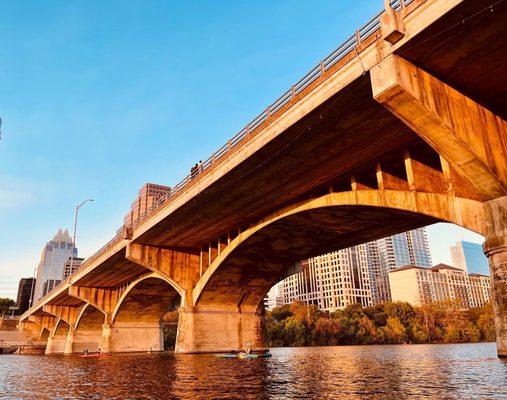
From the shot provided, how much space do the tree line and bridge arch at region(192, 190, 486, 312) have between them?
5455 centimetres

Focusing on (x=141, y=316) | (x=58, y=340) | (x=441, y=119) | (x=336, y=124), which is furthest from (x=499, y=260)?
(x=58, y=340)

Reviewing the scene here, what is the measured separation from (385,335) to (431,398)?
82.0m

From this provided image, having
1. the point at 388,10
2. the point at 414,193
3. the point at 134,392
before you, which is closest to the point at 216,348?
the point at 134,392

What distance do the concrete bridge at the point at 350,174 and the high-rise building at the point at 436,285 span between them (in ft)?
444

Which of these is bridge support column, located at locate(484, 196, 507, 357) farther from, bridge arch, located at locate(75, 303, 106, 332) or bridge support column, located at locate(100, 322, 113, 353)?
bridge arch, located at locate(75, 303, 106, 332)

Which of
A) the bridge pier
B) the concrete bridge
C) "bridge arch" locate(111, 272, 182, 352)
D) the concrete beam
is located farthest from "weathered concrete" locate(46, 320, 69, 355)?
the concrete beam

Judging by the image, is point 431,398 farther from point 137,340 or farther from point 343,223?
point 137,340

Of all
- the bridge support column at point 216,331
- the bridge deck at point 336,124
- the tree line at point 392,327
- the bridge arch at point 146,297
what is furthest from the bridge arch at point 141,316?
the tree line at point 392,327

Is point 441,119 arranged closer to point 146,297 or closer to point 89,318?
point 146,297

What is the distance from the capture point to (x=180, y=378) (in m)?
21.1

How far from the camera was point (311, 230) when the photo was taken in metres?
31.8

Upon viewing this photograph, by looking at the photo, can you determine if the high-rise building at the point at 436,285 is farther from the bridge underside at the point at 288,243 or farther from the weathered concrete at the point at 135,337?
the bridge underside at the point at 288,243

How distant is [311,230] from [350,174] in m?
8.87

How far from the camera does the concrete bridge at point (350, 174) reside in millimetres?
14219
